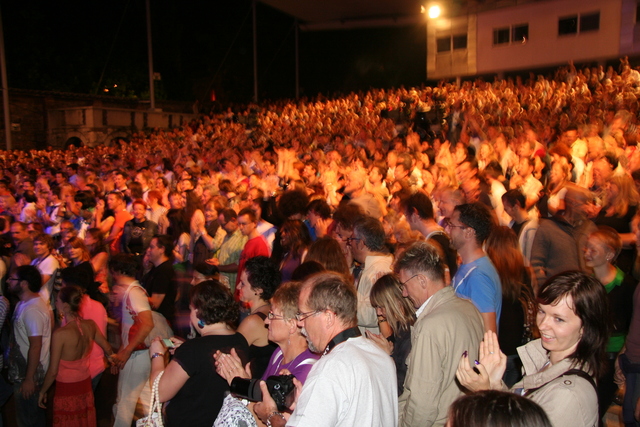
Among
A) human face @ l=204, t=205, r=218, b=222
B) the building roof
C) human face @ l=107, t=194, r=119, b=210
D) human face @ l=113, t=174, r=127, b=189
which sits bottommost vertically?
human face @ l=204, t=205, r=218, b=222

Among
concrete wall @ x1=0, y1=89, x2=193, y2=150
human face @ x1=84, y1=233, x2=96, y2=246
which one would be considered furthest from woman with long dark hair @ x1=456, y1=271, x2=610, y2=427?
concrete wall @ x1=0, y1=89, x2=193, y2=150

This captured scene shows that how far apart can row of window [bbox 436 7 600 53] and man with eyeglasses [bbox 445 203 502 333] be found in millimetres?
20404

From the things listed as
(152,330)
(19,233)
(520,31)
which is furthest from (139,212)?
(520,31)

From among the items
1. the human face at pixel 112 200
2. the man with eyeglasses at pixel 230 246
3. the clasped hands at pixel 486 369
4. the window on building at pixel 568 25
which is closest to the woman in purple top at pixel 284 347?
the clasped hands at pixel 486 369

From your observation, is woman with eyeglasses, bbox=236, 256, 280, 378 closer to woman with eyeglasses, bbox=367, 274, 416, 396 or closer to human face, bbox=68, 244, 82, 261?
woman with eyeglasses, bbox=367, 274, 416, 396

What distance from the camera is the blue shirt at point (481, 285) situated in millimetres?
3100

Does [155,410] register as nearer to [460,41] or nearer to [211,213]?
[211,213]

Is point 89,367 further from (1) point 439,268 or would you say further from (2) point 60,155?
(2) point 60,155

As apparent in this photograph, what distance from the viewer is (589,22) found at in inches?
800

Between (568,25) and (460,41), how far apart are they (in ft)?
15.0

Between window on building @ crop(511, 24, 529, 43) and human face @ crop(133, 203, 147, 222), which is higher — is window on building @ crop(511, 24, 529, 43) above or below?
above

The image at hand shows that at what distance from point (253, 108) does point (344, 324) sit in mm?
17792

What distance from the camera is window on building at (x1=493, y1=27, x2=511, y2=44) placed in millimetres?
22422

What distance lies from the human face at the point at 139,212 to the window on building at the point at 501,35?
1986cm
